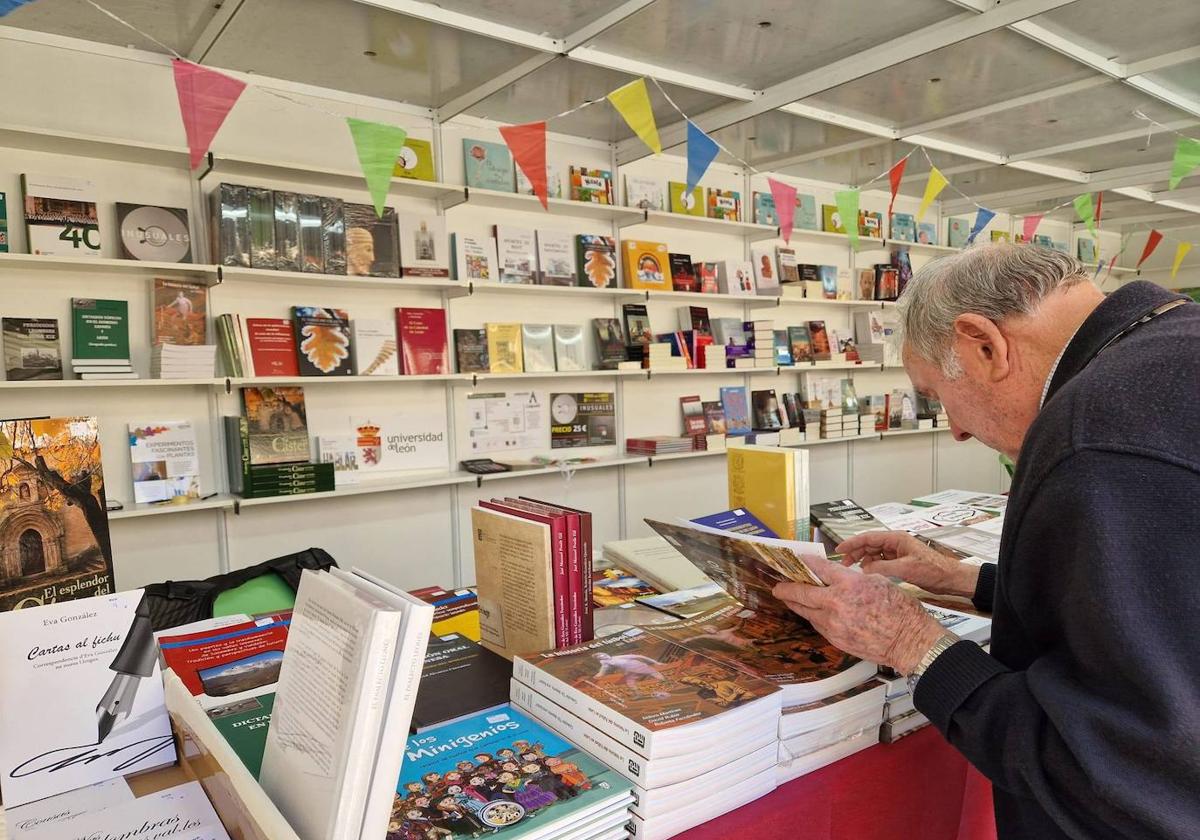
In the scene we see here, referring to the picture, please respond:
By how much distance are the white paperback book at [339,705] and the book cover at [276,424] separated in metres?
2.60

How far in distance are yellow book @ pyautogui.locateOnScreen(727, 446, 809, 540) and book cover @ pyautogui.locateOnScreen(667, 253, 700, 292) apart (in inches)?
98.1

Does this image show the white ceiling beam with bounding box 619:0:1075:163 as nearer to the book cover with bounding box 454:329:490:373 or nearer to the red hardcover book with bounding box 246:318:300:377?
the book cover with bounding box 454:329:490:373

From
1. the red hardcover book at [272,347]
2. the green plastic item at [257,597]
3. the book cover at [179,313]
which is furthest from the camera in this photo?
the red hardcover book at [272,347]

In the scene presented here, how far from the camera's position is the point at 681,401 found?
4.70 meters

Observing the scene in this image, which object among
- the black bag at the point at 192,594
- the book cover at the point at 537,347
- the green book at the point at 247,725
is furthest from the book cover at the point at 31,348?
the green book at the point at 247,725

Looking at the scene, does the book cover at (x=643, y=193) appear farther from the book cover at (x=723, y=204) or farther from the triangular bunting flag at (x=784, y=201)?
the triangular bunting flag at (x=784, y=201)

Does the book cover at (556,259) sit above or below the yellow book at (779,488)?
above

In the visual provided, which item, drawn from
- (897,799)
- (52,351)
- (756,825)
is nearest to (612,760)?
(756,825)

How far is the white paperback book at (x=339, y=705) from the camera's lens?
0.69 m

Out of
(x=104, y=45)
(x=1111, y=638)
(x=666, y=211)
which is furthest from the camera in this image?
(x=666, y=211)

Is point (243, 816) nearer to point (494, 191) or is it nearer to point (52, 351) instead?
point (52, 351)

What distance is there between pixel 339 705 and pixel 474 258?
330 centimetres

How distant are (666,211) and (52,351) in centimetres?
305

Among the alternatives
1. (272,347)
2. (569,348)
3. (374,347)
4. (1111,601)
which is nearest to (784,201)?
(569,348)
